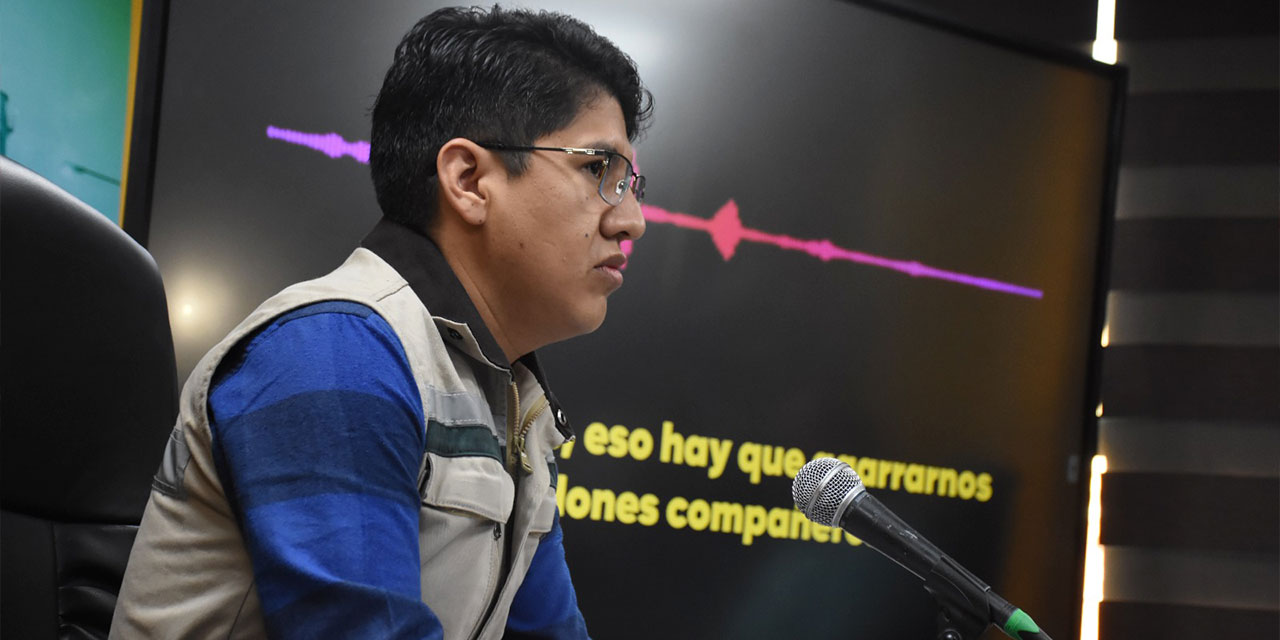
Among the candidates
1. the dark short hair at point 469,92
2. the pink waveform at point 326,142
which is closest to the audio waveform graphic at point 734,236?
the pink waveform at point 326,142

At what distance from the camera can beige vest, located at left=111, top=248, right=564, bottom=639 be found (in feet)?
2.85

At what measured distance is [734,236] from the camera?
7.75 ft

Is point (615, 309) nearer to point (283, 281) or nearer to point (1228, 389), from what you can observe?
point (283, 281)

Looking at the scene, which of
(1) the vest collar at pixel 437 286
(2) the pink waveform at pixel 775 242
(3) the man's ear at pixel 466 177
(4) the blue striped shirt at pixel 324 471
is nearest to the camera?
(4) the blue striped shirt at pixel 324 471

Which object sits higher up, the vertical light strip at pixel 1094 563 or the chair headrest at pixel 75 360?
the chair headrest at pixel 75 360

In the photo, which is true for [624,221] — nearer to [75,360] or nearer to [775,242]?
[75,360]

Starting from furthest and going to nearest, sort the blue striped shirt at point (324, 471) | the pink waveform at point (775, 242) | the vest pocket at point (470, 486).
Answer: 1. the pink waveform at point (775, 242)
2. the vest pocket at point (470, 486)
3. the blue striped shirt at point (324, 471)

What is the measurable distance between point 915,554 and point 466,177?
0.67 metres

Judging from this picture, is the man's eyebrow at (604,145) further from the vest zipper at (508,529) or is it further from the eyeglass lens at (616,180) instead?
the vest zipper at (508,529)

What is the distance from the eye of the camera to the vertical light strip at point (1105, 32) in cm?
300

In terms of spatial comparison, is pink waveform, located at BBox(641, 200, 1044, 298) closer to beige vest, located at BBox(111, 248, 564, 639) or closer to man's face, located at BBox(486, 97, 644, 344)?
man's face, located at BBox(486, 97, 644, 344)

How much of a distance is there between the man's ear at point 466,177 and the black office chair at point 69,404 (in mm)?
331

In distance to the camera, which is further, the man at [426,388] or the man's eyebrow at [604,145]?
the man's eyebrow at [604,145]

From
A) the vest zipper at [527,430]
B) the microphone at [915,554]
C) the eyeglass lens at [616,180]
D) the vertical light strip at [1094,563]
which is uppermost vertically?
the eyeglass lens at [616,180]
